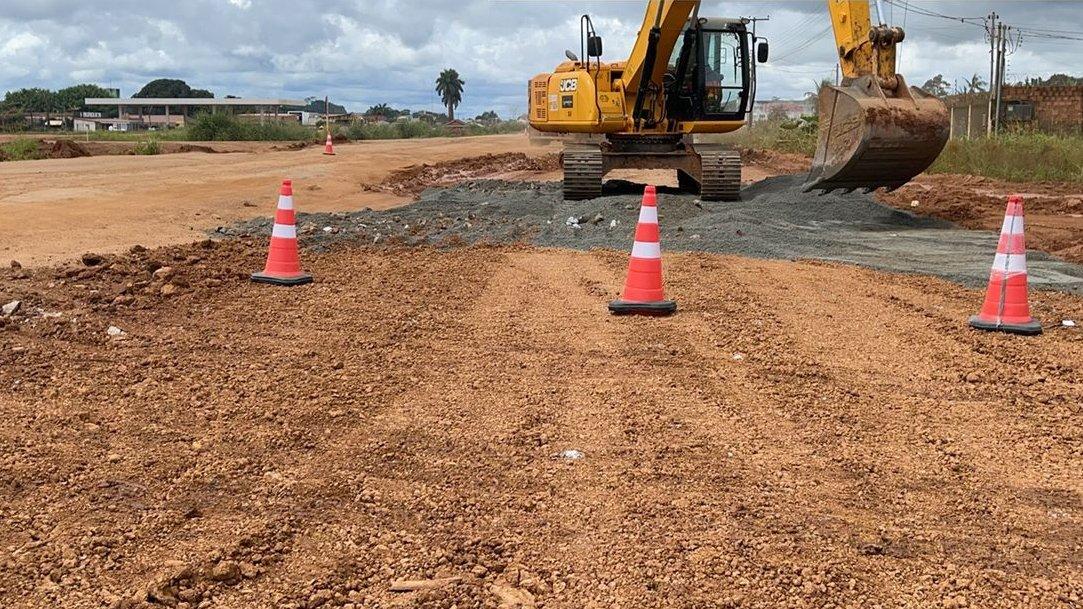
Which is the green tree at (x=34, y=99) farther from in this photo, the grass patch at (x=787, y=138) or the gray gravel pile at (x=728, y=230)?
the gray gravel pile at (x=728, y=230)

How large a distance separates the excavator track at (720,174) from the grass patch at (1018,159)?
333 inches

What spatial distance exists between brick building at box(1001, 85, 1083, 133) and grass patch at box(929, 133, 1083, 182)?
502 inches

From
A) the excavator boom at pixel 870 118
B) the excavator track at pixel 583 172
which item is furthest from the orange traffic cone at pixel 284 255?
the excavator track at pixel 583 172

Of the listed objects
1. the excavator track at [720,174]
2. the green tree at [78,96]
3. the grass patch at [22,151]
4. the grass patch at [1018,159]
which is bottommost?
the excavator track at [720,174]

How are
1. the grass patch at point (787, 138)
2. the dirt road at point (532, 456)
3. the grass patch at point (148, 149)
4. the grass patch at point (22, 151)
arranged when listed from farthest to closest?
the grass patch at point (787, 138) → the grass patch at point (148, 149) → the grass patch at point (22, 151) → the dirt road at point (532, 456)

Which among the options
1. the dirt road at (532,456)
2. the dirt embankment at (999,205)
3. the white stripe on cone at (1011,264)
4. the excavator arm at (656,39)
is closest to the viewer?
the dirt road at (532,456)

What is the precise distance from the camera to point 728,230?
10.1 meters

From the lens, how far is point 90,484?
324 cm

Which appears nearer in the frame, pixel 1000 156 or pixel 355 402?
pixel 355 402

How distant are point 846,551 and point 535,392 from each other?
1917mm

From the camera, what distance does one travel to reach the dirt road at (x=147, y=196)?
9.94 m

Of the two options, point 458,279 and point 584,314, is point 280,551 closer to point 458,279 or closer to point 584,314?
point 584,314

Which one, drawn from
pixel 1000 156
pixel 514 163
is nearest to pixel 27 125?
pixel 514 163

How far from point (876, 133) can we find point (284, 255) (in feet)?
21.4
